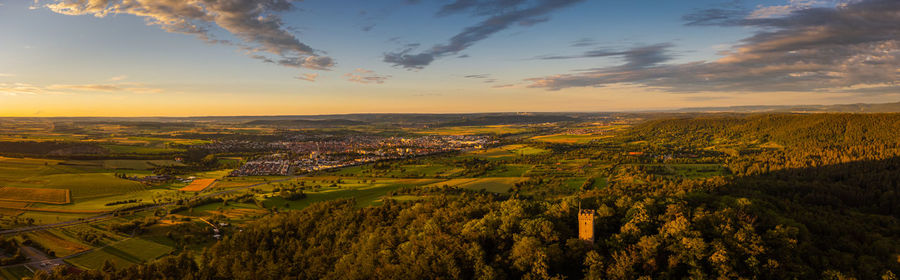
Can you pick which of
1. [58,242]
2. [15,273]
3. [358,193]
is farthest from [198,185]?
[15,273]

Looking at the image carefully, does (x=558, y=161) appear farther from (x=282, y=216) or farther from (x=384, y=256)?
(x=384, y=256)

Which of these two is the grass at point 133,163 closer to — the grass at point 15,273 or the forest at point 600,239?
the grass at point 15,273

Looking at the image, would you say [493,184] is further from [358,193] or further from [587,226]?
[587,226]

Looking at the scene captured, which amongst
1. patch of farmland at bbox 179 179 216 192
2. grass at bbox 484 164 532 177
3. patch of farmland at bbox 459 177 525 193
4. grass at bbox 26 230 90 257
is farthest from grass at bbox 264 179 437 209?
grass at bbox 26 230 90 257

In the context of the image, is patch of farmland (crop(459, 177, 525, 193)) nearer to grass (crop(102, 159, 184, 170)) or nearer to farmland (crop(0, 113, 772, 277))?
farmland (crop(0, 113, 772, 277))

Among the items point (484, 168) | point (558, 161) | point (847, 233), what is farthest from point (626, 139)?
point (847, 233)

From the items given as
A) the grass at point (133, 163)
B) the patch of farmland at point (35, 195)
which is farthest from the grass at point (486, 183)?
the grass at point (133, 163)

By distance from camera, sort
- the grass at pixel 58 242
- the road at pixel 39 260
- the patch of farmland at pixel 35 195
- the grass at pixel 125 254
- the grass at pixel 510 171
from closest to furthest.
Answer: the road at pixel 39 260, the grass at pixel 125 254, the grass at pixel 58 242, the patch of farmland at pixel 35 195, the grass at pixel 510 171
